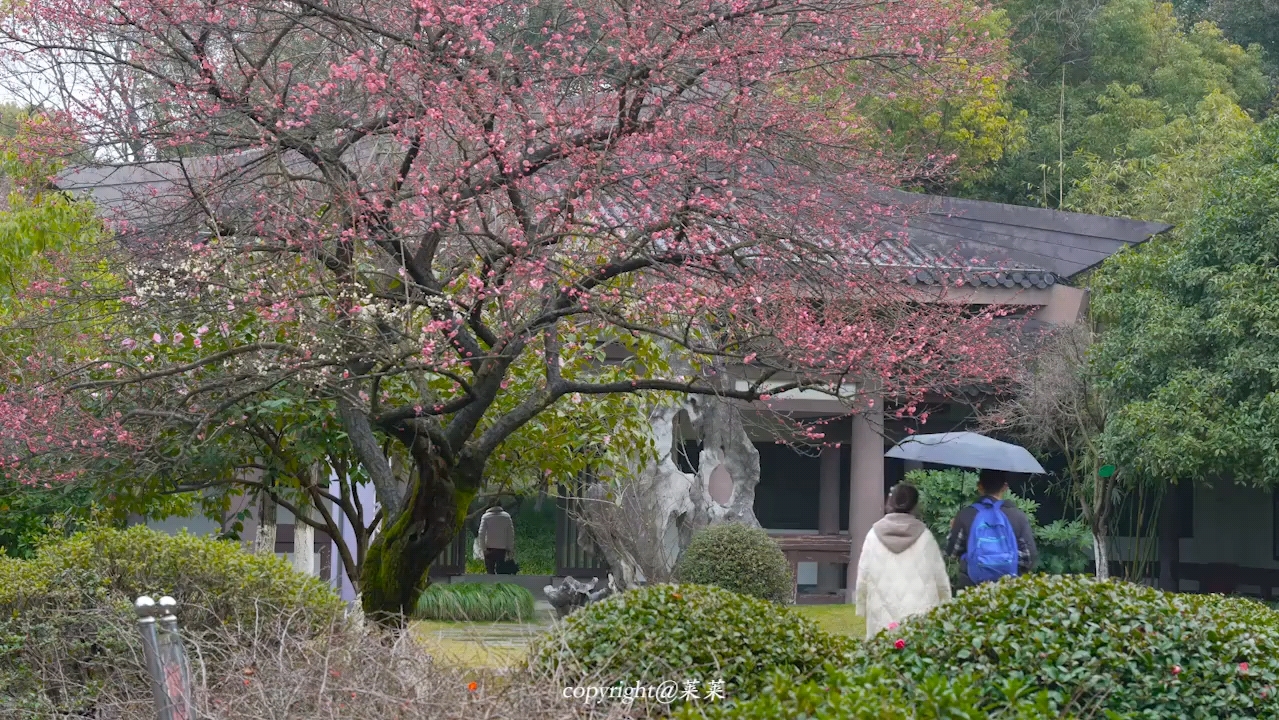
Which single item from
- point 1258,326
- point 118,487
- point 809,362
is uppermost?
point 1258,326

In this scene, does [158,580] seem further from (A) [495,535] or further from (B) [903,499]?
(A) [495,535]

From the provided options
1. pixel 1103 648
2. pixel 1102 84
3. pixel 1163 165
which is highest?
pixel 1102 84

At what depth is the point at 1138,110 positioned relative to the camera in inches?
906

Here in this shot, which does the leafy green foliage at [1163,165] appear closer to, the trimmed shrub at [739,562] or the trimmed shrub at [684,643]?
the trimmed shrub at [739,562]

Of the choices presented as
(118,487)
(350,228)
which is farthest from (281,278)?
(118,487)

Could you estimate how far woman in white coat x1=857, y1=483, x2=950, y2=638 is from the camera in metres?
6.61

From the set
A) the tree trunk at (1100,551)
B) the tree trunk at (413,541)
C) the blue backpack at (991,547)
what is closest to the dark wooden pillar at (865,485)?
the tree trunk at (1100,551)

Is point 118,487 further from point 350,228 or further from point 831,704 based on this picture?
point 831,704

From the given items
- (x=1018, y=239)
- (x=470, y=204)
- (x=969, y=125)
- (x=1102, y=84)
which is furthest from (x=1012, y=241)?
(x=470, y=204)

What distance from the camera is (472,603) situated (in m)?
15.4

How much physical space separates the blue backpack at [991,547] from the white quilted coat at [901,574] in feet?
0.94

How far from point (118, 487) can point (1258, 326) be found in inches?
411

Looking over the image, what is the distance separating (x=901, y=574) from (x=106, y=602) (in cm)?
379

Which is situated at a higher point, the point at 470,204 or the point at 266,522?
the point at 470,204
